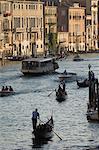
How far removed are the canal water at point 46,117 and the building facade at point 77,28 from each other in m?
61.5

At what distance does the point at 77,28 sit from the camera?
123 metres

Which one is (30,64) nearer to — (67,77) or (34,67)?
(34,67)

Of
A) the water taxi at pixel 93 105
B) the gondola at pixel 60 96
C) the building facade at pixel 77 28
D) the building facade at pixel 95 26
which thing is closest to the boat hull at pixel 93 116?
the water taxi at pixel 93 105

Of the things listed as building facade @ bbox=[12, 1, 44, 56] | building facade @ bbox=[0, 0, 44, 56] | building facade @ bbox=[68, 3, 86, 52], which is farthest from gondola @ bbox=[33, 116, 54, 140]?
building facade @ bbox=[68, 3, 86, 52]

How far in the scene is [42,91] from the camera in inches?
1978

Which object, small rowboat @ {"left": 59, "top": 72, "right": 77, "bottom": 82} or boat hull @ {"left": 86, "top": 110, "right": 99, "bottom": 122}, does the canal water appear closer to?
boat hull @ {"left": 86, "top": 110, "right": 99, "bottom": 122}

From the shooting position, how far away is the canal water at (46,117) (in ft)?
96.4

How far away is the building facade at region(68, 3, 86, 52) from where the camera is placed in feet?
391

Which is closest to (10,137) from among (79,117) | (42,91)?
(79,117)

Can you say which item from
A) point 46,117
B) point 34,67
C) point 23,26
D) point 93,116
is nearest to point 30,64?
point 34,67

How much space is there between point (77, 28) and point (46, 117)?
86871mm

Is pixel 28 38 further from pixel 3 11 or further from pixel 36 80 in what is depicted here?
pixel 36 80

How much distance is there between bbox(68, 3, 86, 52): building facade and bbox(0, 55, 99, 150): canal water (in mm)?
61530

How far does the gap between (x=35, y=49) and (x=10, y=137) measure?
2674 inches
